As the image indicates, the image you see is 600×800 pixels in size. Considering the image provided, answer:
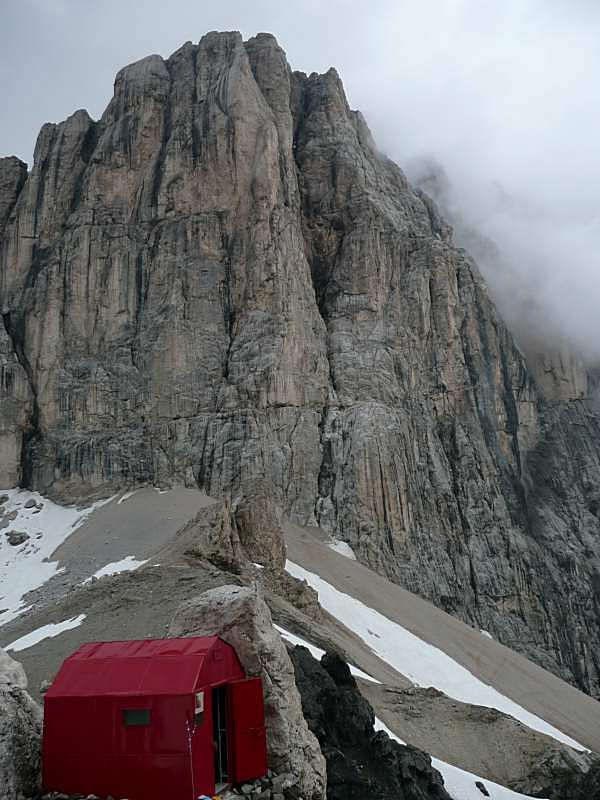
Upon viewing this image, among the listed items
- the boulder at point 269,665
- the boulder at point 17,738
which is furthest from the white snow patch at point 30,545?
the boulder at point 17,738

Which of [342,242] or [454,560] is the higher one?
[342,242]

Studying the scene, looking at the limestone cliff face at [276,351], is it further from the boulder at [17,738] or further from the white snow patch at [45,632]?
the boulder at [17,738]

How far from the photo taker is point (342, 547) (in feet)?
173

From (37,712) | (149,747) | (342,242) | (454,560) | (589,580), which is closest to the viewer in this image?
(149,747)

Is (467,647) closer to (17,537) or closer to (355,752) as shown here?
(17,537)

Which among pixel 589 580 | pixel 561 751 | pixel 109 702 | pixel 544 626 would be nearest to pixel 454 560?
pixel 544 626

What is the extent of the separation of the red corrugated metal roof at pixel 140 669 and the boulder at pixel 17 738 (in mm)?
Result: 424

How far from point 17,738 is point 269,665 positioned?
358cm

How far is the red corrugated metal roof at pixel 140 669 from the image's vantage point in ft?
31.8

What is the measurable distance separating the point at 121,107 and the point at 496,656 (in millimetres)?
53195

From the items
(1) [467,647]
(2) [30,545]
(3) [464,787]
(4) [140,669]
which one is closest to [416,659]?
(1) [467,647]

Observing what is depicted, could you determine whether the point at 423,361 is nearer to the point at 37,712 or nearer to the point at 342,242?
the point at 342,242

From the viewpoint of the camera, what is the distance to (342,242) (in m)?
67.1

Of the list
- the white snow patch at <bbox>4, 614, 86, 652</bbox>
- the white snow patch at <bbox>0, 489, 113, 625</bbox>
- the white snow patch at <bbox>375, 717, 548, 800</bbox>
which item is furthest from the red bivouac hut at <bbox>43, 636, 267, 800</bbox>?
the white snow patch at <bbox>0, 489, 113, 625</bbox>
